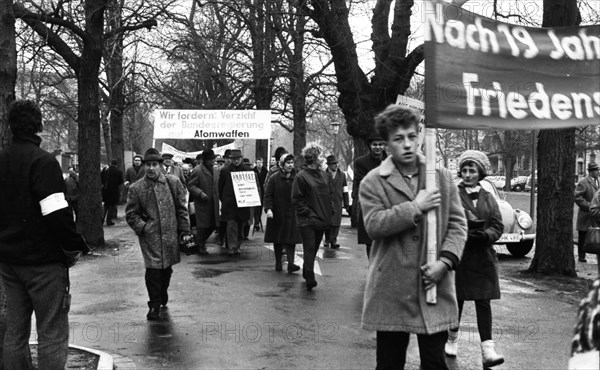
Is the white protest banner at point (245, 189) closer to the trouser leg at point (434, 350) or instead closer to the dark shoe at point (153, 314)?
the dark shoe at point (153, 314)

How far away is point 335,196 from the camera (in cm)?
1659

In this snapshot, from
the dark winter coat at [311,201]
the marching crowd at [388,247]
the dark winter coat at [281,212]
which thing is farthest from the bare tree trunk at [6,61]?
the dark winter coat at [281,212]

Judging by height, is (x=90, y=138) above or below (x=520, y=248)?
above

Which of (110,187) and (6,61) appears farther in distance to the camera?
(110,187)

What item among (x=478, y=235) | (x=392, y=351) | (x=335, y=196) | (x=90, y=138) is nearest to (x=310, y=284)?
(x=478, y=235)

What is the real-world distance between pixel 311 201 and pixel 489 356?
460 cm

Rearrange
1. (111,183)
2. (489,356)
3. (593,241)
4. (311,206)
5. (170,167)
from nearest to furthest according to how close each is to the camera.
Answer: (489,356) → (593,241) → (311,206) → (170,167) → (111,183)

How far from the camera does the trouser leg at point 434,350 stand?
4.13 m

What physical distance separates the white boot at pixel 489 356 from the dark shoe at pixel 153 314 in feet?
11.9

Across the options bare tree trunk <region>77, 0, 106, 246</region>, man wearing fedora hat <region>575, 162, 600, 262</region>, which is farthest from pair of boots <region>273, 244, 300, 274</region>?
man wearing fedora hat <region>575, 162, 600, 262</region>

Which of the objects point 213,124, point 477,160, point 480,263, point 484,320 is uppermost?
point 213,124

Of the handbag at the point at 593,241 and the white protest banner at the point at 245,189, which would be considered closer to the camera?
the handbag at the point at 593,241

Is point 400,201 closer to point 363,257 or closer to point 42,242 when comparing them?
point 42,242

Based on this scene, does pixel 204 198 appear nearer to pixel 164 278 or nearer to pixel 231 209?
pixel 231 209
